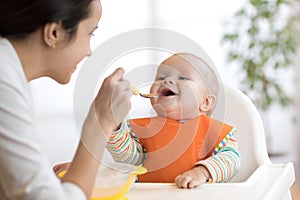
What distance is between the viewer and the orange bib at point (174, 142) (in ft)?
4.58

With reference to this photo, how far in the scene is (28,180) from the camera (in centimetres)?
92

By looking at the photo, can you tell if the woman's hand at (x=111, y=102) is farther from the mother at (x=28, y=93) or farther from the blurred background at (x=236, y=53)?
the blurred background at (x=236, y=53)

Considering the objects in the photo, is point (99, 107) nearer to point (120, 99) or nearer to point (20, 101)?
point (120, 99)

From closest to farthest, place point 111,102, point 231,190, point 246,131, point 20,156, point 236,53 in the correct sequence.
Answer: point 20,156
point 111,102
point 231,190
point 246,131
point 236,53

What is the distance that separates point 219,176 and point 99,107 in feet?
1.42

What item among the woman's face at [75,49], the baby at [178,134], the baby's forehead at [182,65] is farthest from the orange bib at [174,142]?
the woman's face at [75,49]

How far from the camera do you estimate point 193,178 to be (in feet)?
4.24

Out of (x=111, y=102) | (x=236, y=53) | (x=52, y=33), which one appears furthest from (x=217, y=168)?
(x=236, y=53)

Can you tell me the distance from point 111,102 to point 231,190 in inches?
14.2

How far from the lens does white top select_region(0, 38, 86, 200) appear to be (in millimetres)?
919

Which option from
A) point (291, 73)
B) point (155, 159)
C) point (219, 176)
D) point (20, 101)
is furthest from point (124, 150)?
point (291, 73)

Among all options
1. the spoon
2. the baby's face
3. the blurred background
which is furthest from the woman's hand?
the blurred background

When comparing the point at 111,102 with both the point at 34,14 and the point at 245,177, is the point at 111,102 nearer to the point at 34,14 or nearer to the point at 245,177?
the point at 34,14

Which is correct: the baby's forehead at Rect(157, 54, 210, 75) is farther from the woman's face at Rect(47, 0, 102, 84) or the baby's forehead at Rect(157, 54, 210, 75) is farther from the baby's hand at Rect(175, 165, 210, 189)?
the woman's face at Rect(47, 0, 102, 84)
